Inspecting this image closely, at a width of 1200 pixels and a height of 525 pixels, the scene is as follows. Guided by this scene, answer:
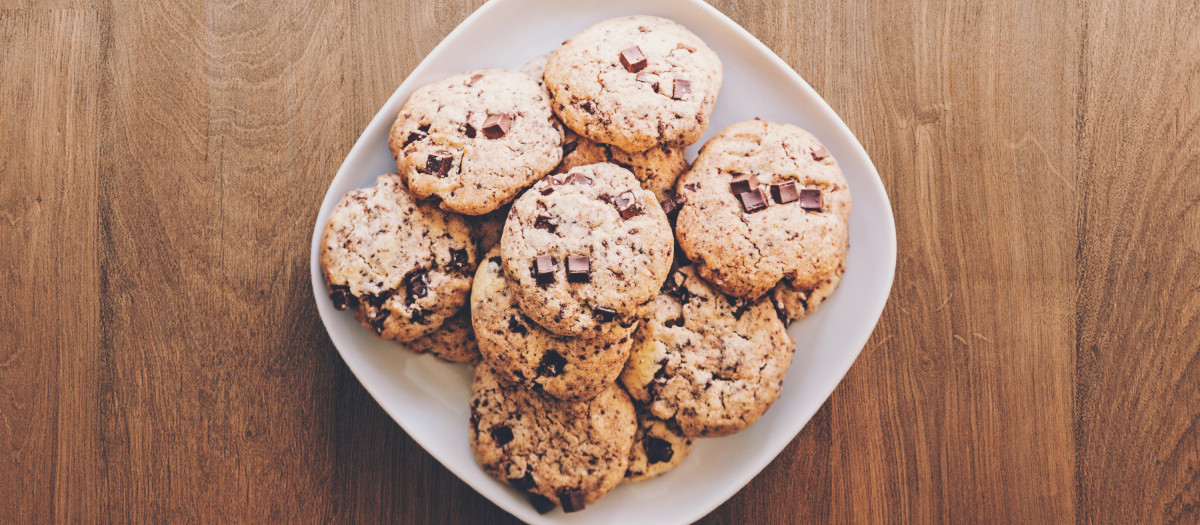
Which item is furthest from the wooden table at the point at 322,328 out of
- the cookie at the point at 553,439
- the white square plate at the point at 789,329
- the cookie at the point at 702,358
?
the cookie at the point at 702,358

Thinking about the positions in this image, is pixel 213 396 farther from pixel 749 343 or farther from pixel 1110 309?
pixel 1110 309

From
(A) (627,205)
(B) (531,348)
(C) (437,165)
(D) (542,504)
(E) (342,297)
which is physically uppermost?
(C) (437,165)

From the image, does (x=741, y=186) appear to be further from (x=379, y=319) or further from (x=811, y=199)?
(x=379, y=319)

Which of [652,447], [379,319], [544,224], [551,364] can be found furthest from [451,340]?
[652,447]

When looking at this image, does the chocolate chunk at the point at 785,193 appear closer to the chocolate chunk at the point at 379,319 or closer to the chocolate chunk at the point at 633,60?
the chocolate chunk at the point at 633,60

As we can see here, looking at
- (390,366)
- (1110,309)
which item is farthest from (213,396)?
(1110,309)

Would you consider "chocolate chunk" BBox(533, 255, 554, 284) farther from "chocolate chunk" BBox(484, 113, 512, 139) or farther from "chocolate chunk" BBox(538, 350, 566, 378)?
"chocolate chunk" BBox(484, 113, 512, 139)
